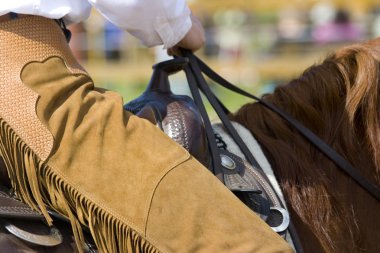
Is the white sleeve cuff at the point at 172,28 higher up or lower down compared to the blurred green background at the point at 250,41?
higher up

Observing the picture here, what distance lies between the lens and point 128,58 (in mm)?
14477

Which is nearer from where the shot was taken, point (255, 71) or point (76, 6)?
point (76, 6)

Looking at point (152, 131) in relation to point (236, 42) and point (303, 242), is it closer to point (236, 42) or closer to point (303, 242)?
point (303, 242)

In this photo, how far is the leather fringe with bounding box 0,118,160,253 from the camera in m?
Answer: 2.30

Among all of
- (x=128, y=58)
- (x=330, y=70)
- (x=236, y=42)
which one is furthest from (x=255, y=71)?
(x=330, y=70)

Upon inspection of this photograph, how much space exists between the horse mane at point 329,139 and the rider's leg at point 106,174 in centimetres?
35

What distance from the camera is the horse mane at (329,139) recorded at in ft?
8.76

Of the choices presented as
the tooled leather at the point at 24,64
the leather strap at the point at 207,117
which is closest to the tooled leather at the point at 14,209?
the tooled leather at the point at 24,64

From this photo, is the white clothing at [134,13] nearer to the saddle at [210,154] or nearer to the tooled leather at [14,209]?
the saddle at [210,154]

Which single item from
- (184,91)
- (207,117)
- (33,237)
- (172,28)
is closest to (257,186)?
(207,117)

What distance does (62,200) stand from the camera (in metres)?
2.32

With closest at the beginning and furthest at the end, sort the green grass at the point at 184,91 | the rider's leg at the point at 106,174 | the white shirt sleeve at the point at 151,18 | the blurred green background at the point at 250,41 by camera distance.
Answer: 1. the rider's leg at the point at 106,174
2. the white shirt sleeve at the point at 151,18
3. the green grass at the point at 184,91
4. the blurred green background at the point at 250,41

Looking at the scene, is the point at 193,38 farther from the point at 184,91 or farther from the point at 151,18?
the point at 184,91

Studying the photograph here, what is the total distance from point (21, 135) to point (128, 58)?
12254mm
